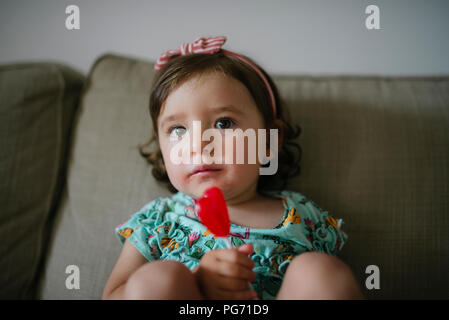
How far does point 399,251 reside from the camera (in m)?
A: 0.90

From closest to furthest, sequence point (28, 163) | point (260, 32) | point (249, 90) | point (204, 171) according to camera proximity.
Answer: point (204, 171) → point (249, 90) → point (28, 163) → point (260, 32)

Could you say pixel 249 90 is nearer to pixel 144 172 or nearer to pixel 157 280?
pixel 144 172

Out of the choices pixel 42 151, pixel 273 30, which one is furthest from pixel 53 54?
pixel 273 30

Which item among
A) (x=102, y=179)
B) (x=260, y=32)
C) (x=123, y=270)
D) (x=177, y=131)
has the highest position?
(x=260, y=32)

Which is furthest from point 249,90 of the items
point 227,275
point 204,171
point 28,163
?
point 28,163

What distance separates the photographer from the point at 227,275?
62 cm

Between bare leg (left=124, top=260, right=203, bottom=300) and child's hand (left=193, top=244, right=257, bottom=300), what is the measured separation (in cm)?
3

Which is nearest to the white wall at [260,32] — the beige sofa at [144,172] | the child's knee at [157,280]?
the beige sofa at [144,172]

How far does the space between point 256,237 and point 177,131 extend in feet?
1.12

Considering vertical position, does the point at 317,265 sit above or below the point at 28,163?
below

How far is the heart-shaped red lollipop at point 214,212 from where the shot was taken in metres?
0.64

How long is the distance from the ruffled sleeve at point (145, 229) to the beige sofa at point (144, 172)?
0.10 meters

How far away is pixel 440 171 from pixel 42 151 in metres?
1.24

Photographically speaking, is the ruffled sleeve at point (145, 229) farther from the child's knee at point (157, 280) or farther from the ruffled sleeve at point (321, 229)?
the ruffled sleeve at point (321, 229)
